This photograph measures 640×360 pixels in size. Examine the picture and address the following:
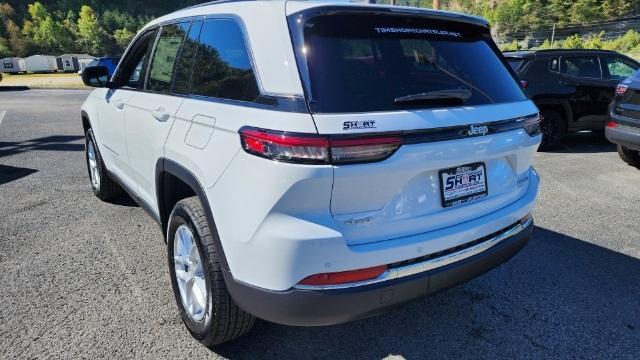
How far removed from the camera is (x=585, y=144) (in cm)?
809

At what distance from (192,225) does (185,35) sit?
1.23 meters

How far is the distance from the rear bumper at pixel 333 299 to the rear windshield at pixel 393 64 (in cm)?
74

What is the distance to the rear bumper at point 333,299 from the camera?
1846mm

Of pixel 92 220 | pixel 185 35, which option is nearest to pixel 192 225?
pixel 185 35

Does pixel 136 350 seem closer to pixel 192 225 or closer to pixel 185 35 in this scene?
pixel 192 225

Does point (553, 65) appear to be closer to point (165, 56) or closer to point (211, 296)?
point (165, 56)

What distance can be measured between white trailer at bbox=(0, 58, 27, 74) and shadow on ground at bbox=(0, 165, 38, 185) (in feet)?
248

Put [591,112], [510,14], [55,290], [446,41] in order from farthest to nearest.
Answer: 1. [510,14]
2. [591,112]
3. [55,290]
4. [446,41]

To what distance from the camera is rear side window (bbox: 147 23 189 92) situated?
282cm

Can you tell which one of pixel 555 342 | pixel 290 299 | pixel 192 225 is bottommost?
pixel 555 342

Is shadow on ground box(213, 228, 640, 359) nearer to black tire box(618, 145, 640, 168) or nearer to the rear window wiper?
the rear window wiper

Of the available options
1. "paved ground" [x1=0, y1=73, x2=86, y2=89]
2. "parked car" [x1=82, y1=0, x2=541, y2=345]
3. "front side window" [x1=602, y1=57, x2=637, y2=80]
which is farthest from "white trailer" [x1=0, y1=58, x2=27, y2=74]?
"parked car" [x1=82, y1=0, x2=541, y2=345]

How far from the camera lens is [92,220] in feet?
14.2

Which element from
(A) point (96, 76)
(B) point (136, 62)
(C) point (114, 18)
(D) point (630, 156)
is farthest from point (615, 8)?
(C) point (114, 18)
